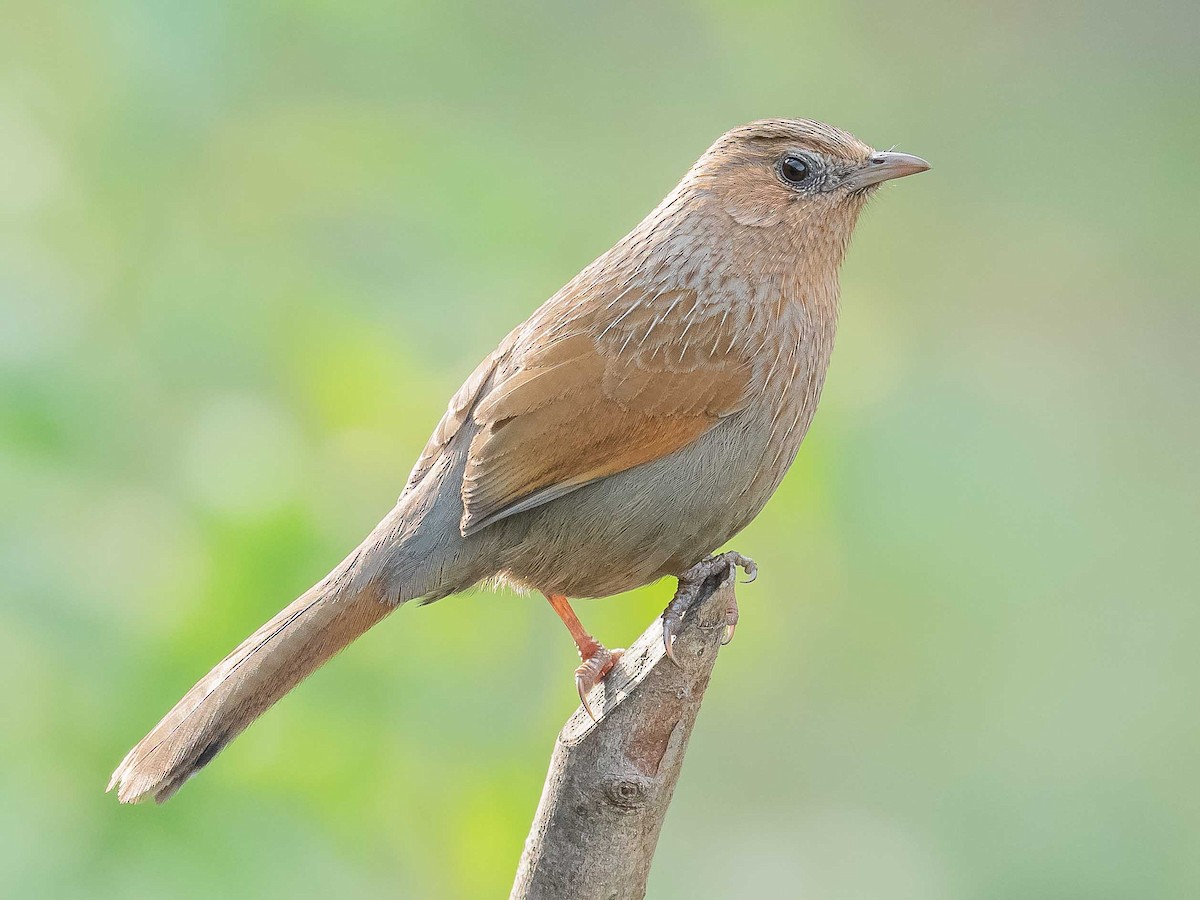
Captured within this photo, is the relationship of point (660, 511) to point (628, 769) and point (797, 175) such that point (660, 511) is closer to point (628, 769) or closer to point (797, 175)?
point (628, 769)

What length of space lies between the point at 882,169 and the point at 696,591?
1.13 meters

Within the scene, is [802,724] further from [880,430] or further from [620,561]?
[620,561]

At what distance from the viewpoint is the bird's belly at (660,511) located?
117 inches

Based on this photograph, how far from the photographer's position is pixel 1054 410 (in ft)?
16.4

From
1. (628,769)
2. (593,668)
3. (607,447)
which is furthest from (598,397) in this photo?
(628,769)

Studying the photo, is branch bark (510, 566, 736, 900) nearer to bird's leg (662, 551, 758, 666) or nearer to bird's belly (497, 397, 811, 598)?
bird's leg (662, 551, 758, 666)

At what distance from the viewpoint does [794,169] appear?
3.28m

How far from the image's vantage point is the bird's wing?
2.91 metres

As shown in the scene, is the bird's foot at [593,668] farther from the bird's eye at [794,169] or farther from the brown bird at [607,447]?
the bird's eye at [794,169]

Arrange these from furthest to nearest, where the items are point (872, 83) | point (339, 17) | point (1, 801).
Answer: point (872, 83) → point (339, 17) → point (1, 801)

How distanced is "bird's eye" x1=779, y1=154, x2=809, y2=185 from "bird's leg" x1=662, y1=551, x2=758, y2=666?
92cm

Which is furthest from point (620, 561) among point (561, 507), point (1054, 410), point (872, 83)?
point (872, 83)

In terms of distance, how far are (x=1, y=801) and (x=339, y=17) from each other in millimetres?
2774

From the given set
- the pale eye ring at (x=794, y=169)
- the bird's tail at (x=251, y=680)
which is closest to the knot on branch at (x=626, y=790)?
the bird's tail at (x=251, y=680)
